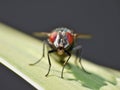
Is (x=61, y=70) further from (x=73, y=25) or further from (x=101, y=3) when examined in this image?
(x=101, y=3)

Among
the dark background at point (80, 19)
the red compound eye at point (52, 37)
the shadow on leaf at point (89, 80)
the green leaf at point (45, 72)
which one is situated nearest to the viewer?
the green leaf at point (45, 72)

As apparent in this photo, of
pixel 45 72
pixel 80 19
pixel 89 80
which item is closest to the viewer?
pixel 45 72

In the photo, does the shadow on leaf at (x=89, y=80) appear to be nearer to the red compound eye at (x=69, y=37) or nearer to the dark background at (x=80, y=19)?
the red compound eye at (x=69, y=37)

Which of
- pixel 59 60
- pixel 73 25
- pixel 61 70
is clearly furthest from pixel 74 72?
pixel 73 25

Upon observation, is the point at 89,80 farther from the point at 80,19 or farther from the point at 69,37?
the point at 80,19

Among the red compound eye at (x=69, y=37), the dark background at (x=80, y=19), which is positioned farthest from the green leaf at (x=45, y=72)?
the dark background at (x=80, y=19)

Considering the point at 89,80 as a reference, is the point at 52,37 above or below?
above

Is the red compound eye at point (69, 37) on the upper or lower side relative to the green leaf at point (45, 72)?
upper

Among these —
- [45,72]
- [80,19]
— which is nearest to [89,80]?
[45,72]
